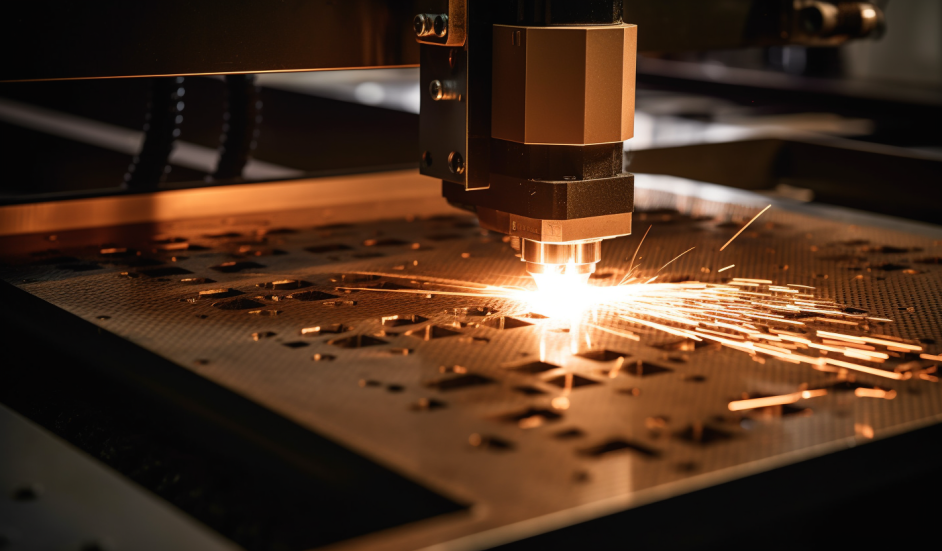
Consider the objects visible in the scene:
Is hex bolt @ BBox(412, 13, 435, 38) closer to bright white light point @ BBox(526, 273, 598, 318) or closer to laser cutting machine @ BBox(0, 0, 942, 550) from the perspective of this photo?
laser cutting machine @ BBox(0, 0, 942, 550)

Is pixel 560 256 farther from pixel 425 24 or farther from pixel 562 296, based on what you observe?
pixel 425 24

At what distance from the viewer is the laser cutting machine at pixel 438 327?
2.19 ft

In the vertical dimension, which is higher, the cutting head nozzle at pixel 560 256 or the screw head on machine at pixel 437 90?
the screw head on machine at pixel 437 90

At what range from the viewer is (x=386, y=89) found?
10.9ft

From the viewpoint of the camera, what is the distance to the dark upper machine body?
99 cm

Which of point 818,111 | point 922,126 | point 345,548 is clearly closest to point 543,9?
point 345,548

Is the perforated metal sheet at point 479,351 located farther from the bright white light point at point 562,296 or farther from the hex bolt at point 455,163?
the hex bolt at point 455,163

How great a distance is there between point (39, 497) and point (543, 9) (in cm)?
64

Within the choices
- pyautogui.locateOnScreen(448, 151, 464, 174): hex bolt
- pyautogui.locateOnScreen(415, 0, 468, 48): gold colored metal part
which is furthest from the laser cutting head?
pyautogui.locateOnScreen(415, 0, 468, 48): gold colored metal part

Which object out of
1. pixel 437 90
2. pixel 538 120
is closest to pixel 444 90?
pixel 437 90

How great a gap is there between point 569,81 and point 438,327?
0.29m

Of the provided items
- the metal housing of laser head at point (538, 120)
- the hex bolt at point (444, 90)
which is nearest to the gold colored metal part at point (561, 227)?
the metal housing of laser head at point (538, 120)

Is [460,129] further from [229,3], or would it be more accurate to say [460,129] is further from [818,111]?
[818,111]

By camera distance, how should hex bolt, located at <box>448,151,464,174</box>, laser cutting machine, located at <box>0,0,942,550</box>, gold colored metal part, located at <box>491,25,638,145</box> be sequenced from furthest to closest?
hex bolt, located at <box>448,151,464,174</box>, gold colored metal part, located at <box>491,25,638,145</box>, laser cutting machine, located at <box>0,0,942,550</box>
